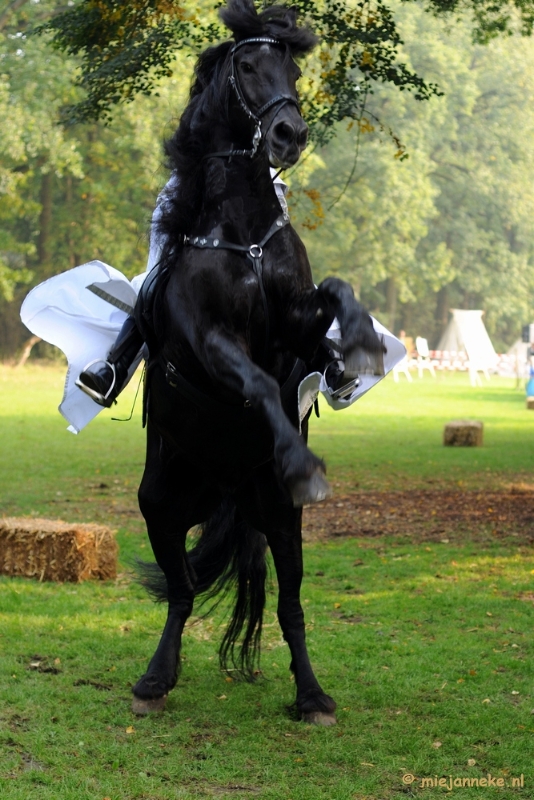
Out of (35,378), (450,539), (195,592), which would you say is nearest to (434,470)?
(450,539)

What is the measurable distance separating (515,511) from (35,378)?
2617cm

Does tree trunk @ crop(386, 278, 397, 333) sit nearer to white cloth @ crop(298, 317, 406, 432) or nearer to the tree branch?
the tree branch

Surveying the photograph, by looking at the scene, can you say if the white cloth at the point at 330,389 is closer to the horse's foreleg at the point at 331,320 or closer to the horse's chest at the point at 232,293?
the horse's foreleg at the point at 331,320

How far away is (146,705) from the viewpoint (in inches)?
212

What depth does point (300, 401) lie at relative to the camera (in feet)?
17.0

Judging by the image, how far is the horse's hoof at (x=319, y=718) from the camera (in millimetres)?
5166

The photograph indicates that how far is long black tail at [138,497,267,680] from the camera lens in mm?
6008

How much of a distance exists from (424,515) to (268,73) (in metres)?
7.98

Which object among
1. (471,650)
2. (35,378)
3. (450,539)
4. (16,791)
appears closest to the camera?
(16,791)

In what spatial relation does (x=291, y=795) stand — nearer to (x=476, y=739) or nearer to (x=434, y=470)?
(x=476, y=739)

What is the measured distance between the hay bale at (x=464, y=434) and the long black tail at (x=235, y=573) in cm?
1380

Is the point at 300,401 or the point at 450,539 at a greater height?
the point at 300,401

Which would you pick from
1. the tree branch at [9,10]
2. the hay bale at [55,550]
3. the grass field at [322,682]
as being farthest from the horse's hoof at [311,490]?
the tree branch at [9,10]

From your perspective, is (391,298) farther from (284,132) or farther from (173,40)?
(284,132)
